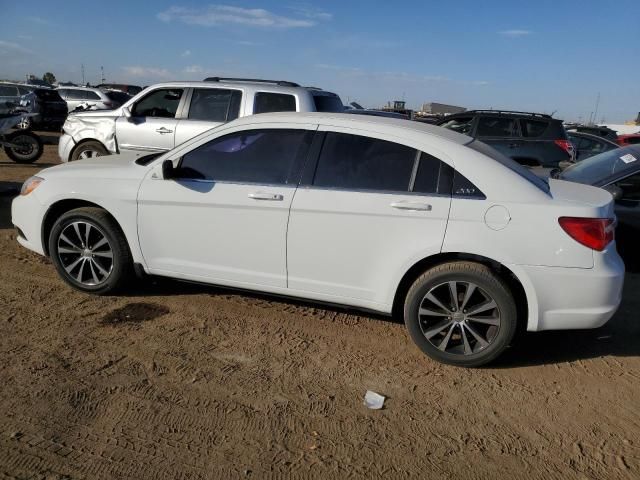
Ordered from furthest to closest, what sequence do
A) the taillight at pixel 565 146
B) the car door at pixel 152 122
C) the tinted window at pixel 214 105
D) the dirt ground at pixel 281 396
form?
the taillight at pixel 565 146, the car door at pixel 152 122, the tinted window at pixel 214 105, the dirt ground at pixel 281 396

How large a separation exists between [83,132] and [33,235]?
15.0 ft

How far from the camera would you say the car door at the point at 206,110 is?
7828 mm

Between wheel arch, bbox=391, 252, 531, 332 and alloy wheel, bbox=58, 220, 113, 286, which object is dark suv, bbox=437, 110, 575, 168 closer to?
wheel arch, bbox=391, 252, 531, 332

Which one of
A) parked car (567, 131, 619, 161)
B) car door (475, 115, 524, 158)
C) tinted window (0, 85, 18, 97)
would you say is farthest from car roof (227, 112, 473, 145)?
tinted window (0, 85, 18, 97)

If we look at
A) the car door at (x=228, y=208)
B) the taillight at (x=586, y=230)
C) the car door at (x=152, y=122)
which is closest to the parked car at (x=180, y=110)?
the car door at (x=152, y=122)

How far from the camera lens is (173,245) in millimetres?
4301

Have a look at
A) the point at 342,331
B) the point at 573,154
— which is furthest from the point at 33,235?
the point at 573,154

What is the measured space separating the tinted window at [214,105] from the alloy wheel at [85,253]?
374 centimetres

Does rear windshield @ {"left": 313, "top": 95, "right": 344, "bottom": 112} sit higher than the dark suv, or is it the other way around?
rear windshield @ {"left": 313, "top": 95, "right": 344, "bottom": 112}

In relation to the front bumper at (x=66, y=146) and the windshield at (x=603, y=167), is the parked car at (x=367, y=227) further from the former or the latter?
the front bumper at (x=66, y=146)

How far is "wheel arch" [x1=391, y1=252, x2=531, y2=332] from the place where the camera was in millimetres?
3613

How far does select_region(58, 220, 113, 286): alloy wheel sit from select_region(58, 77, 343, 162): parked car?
3.61m

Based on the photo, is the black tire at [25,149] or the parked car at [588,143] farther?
the parked car at [588,143]

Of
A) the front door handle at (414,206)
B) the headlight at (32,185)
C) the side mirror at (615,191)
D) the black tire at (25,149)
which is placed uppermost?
the front door handle at (414,206)
